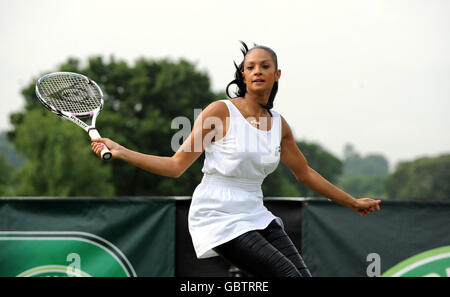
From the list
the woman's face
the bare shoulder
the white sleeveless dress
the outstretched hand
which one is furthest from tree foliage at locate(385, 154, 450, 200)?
the bare shoulder

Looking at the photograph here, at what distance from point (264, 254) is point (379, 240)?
3293 mm

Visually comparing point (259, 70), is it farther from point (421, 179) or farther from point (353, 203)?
point (421, 179)

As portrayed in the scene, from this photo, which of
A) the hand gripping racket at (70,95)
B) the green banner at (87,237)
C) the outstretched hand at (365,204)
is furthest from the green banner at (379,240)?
the hand gripping racket at (70,95)

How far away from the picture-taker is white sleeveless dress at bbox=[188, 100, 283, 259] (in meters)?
3.65

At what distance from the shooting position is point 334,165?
7869 cm

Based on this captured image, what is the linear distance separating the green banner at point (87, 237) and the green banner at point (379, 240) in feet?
5.59

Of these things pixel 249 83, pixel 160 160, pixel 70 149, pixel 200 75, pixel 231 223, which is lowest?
pixel 231 223

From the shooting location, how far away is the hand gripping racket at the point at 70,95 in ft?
14.8

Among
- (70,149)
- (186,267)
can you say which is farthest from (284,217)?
(70,149)

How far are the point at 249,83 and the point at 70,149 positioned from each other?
1084 inches

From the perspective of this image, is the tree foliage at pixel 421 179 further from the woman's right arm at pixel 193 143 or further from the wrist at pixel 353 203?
the woman's right arm at pixel 193 143

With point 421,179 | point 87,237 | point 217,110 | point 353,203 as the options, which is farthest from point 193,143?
point 421,179

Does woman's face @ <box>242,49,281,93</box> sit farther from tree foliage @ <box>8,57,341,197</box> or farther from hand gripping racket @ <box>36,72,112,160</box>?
tree foliage @ <box>8,57,341,197</box>
